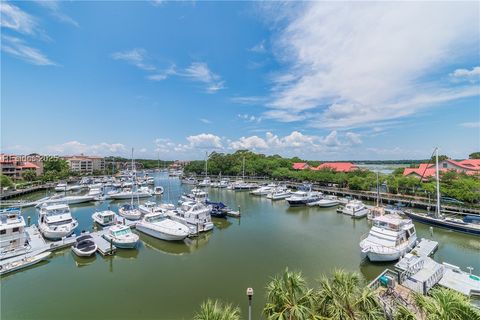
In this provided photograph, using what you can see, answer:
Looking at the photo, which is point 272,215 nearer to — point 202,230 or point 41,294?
point 202,230

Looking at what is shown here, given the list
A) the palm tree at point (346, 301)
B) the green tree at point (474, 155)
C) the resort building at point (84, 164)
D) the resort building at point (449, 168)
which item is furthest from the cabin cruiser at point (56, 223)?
the green tree at point (474, 155)

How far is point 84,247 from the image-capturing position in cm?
1786

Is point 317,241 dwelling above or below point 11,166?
below

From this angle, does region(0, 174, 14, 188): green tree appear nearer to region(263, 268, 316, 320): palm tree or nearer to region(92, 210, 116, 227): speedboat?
region(92, 210, 116, 227): speedboat

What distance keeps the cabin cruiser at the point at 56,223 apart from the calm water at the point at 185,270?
319 centimetres

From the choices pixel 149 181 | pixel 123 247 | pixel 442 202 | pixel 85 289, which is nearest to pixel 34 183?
pixel 149 181

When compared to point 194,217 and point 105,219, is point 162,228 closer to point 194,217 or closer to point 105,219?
point 194,217

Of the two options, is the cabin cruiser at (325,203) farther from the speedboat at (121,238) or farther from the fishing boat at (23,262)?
the fishing boat at (23,262)

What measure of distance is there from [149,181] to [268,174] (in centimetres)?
3662

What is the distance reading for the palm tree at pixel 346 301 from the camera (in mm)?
6398

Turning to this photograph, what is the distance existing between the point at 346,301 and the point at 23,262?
20.6 m

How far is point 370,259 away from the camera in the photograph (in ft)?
55.0

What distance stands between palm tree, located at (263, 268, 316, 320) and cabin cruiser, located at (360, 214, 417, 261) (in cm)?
1213

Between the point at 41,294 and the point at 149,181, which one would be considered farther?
the point at 149,181
